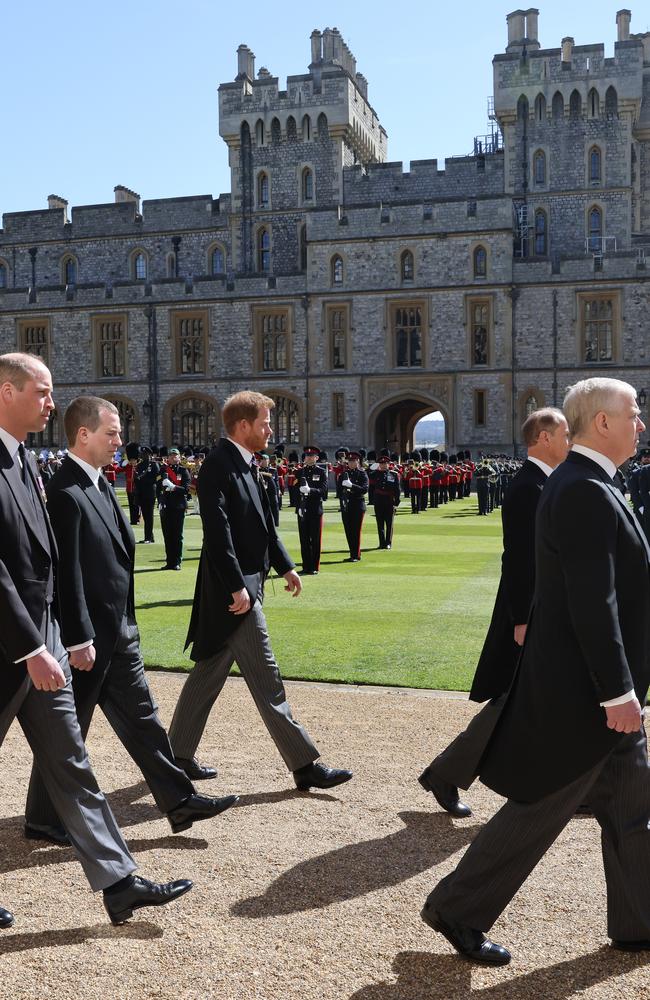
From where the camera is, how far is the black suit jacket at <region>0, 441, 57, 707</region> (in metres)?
3.12

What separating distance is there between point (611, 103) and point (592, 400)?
36.6 metres

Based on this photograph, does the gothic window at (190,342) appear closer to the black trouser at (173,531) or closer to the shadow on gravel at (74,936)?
the black trouser at (173,531)

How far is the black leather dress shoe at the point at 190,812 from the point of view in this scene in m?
3.96

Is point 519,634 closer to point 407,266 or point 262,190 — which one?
point 407,266

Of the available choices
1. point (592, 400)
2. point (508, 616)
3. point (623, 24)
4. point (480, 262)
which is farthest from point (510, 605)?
point (623, 24)

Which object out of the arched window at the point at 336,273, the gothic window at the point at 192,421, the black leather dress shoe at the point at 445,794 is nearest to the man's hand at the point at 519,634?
the black leather dress shoe at the point at 445,794

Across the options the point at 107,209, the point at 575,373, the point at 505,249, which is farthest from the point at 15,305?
the point at 575,373

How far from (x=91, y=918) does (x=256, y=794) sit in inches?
49.7

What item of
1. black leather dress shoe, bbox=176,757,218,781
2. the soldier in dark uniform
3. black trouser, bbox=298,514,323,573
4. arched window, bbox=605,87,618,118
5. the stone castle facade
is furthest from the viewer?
arched window, bbox=605,87,618,118

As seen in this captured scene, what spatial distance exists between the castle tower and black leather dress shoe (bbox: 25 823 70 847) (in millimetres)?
34881

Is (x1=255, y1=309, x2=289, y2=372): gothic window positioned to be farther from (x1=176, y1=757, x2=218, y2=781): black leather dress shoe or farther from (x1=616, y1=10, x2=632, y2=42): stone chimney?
(x1=176, y1=757, x2=218, y2=781): black leather dress shoe

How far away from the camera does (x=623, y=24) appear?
37406mm

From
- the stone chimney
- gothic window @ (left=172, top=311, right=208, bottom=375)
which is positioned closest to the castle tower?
Answer: gothic window @ (left=172, top=311, right=208, bottom=375)

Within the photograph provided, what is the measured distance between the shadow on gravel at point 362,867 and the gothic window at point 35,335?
3664 centimetres
